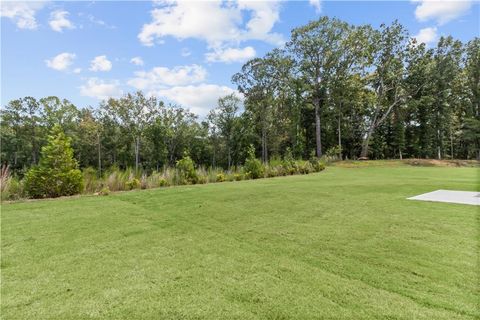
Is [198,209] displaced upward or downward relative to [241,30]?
downward

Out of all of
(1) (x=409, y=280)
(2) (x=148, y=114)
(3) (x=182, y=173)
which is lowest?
(1) (x=409, y=280)

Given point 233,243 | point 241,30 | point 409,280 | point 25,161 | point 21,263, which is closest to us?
point 409,280

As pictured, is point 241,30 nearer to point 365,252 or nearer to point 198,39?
point 198,39

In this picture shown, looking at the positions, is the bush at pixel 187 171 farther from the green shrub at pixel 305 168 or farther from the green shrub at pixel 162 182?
the green shrub at pixel 305 168

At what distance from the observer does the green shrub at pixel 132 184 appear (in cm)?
758

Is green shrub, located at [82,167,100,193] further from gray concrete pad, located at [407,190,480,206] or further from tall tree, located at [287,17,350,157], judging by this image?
tall tree, located at [287,17,350,157]

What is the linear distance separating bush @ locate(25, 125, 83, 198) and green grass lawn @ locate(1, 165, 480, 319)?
198 centimetres

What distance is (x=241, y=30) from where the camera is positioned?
10797mm

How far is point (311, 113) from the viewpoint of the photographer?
25547mm

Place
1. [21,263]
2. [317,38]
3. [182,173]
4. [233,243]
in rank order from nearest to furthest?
1. [21,263]
2. [233,243]
3. [182,173]
4. [317,38]

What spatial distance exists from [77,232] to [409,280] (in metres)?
3.72

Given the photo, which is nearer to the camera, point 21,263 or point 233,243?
point 21,263

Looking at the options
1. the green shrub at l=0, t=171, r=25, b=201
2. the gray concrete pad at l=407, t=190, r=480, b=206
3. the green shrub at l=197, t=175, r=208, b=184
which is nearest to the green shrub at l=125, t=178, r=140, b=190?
the green shrub at l=197, t=175, r=208, b=184

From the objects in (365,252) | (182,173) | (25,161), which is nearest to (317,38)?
(182,173)
